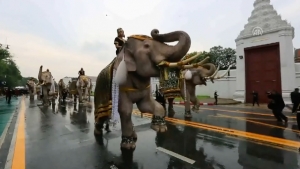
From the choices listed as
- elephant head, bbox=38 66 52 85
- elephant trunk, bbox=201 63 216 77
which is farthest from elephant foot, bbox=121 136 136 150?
elephant head, bbox=38 66 52 85

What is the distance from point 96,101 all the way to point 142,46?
225cm

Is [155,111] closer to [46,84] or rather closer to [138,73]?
[138,73]

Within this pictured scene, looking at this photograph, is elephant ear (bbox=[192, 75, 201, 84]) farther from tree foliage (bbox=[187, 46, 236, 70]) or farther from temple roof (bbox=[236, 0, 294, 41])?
tree foliage (bbox=[187, 46, 236, 70])

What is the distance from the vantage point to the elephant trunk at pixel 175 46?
4203mm

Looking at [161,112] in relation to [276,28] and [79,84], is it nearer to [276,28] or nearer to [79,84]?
[79,84]

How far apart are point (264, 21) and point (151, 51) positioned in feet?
60.5

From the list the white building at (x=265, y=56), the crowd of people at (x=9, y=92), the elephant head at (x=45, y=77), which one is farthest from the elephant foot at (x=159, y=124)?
the crowd of people at (x=9, y=92)

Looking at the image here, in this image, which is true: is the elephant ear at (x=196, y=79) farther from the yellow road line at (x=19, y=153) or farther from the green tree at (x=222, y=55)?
the green tree at (x=222, y=55)

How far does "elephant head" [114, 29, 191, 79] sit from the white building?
16362mm

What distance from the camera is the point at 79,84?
16484 mm

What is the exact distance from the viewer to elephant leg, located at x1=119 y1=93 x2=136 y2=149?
473 centimetres

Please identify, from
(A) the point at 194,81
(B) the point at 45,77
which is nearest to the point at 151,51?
(A) the point at 194,81

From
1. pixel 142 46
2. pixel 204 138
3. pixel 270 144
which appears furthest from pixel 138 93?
pixel 270 144

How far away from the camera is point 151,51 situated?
4398 mm
